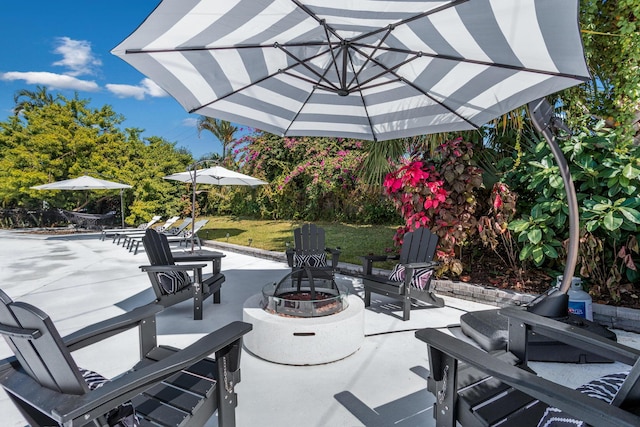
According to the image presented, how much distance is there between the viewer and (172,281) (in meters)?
3.93

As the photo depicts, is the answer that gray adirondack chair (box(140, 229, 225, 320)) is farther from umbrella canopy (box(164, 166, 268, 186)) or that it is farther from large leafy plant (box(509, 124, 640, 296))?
umbrella canopy (box(164, 166, 268, 186))

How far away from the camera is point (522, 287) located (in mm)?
4512

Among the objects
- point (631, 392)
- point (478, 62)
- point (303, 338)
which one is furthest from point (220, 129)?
point (631, 392)

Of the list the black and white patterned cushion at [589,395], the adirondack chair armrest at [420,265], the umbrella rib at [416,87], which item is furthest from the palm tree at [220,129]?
the black and white patterned cushion at [589,395]

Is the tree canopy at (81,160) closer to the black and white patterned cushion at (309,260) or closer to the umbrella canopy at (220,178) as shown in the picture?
the umbrella canopy at (220,178)

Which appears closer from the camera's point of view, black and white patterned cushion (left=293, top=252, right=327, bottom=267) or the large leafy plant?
the large leafy plant

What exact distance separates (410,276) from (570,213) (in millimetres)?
1578

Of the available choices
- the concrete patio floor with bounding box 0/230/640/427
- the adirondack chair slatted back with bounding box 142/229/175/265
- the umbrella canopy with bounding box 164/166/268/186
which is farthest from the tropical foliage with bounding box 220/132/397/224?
the adirondack chair slatted back with bounding box 142/229/175/265

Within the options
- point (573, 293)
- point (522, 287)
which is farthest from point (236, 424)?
point (522, 287)

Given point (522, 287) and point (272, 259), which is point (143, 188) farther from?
point (522, 287)

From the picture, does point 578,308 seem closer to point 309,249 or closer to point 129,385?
point 309,249

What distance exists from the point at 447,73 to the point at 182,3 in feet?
7.53

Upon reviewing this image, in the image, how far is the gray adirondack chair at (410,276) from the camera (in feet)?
12.4

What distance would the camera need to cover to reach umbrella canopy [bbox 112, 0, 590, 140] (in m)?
2.33
